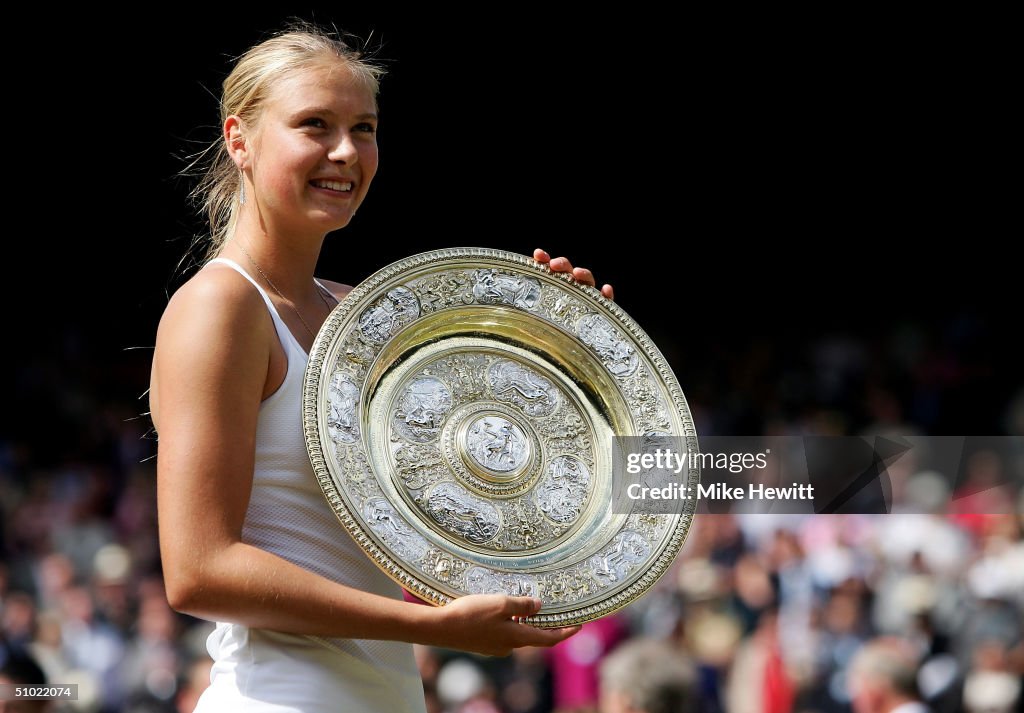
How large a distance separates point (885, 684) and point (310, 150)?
2.79 metres

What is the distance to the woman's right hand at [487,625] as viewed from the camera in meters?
1.49

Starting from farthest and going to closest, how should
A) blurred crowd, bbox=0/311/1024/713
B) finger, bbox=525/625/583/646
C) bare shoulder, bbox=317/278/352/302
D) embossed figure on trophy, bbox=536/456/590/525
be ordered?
blurred crowd, bbox=0/311/1024/713 < bare shoulder, bbox=317/278/352/302 < embossed figure on trophy, bbox=536/456/590/525 < finger, bbox=525/625/583/646

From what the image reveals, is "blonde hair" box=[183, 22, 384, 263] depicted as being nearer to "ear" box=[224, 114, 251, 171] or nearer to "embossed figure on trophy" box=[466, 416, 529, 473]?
"ear" box=[224, 114, 251, 171]

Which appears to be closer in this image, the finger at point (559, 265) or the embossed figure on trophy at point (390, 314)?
the embossed figure on trophy at point (390, 314)

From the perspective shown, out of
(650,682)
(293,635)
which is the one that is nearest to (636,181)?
(650,682)

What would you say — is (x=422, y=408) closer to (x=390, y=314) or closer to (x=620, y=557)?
(x=390, y=314)

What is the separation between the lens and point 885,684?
3783 millimetres

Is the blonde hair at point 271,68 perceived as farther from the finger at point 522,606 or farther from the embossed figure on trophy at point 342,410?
the finger at point 522,606

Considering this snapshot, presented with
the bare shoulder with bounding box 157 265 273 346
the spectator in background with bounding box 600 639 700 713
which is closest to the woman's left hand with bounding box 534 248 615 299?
the bare shoulder with bounding box 157 265 273 346

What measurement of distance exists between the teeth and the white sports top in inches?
5.9

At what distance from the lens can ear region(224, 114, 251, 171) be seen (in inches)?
66.7

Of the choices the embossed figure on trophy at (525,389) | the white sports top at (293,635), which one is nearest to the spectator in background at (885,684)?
the embossed figure on trophy at (525,389)

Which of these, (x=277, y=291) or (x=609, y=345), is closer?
(x=277, y=291)
